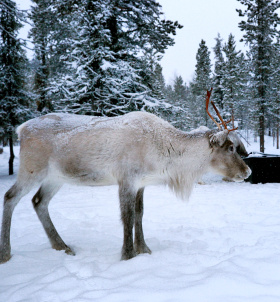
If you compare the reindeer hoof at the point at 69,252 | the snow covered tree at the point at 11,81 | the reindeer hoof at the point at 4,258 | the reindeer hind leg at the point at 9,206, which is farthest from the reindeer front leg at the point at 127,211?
the snow covered tree at the point at 11,81

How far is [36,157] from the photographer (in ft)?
10.3

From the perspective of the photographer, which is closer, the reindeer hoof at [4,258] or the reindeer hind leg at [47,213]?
the reindeer hoof at [4,258]

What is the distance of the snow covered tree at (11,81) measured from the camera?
11.8m

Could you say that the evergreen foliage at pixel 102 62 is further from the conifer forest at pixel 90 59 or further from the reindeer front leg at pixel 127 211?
the reindeer front leg at pixel 127 211

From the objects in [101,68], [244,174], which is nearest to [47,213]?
[244,174]

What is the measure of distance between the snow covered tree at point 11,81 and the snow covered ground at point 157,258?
7558mm

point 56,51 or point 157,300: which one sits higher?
point 56,51

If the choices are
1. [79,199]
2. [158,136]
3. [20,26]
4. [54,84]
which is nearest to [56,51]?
[54,84]

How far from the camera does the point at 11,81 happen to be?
11914 millimetres

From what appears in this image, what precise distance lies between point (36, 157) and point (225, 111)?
862 inches

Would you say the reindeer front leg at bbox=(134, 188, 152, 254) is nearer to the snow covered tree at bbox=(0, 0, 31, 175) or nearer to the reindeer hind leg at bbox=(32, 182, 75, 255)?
the reindeer hind leg at bbox=(32, 182, 75, 255)

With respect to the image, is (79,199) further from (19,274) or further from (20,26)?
(20,26)

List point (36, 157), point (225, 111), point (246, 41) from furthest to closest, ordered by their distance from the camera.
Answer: point (225, 111), point (246, 41), point (36, 157)

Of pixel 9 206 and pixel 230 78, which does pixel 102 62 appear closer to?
pixel 9 206
